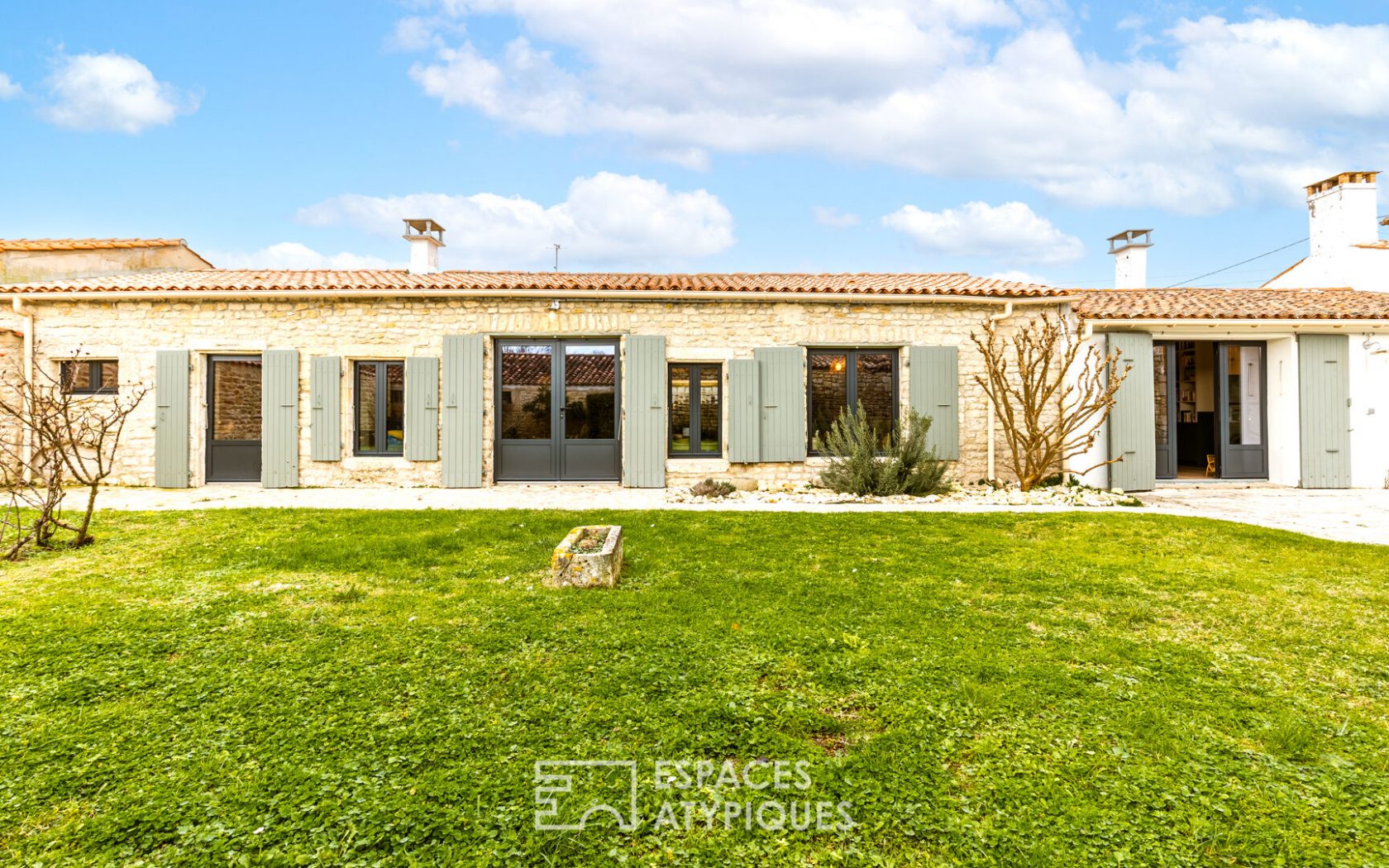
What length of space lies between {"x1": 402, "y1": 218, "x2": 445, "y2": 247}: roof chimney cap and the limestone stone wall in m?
2.32

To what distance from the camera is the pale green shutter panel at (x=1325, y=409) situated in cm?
970

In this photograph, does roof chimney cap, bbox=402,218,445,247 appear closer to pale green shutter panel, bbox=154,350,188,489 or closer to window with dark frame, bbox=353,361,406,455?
window with dark frame, bbox=353,361,406,455

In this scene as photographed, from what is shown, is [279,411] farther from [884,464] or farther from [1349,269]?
[1349,269]

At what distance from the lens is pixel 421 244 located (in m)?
11.4

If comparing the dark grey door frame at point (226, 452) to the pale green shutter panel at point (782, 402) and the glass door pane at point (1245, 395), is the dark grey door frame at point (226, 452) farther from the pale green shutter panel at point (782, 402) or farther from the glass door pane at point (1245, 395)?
the glass door pane at point (1245, 395)

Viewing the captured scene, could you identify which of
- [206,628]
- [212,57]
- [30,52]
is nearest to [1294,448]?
[206,628]

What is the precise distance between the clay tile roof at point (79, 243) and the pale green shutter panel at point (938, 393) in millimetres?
14342

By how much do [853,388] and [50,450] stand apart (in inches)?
361

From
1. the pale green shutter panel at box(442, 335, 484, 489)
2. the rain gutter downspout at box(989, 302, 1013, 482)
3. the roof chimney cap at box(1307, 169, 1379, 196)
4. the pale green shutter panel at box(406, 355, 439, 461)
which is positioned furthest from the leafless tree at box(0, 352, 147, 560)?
the roof chimney cap at box(1307, 169, 1379, 196)

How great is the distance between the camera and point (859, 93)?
13219mm

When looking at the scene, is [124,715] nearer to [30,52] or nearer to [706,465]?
[706,465]

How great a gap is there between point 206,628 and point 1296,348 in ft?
45.5

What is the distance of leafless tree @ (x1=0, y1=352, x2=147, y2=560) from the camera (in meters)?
4.97

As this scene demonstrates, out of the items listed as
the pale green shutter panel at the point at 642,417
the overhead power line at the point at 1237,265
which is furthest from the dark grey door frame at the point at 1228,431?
the pale green shutter panel at the point at 642,417
